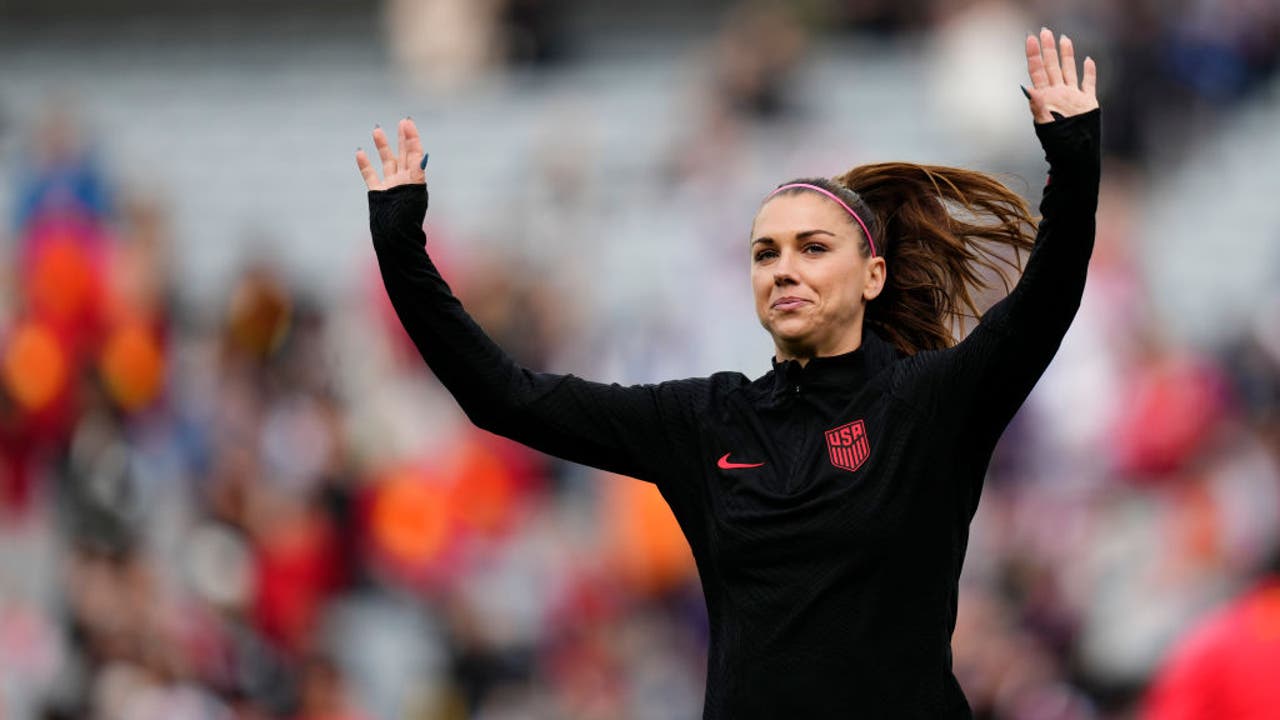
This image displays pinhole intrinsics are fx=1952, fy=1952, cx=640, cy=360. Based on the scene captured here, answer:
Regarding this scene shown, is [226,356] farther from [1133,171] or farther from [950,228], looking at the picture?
Answer: [950,228]

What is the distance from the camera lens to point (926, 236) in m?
3.64

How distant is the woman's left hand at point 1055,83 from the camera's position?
317 centimetres

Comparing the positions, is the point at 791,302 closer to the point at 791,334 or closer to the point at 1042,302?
the point at 791,334

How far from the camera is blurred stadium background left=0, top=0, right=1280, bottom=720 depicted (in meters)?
7.88

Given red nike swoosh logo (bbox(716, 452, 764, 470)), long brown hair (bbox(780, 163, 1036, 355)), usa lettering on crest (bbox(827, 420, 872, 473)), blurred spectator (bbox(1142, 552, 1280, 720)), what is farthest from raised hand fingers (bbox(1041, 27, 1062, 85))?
blurred spectator (bbox(1142, 552, 1280, 720))

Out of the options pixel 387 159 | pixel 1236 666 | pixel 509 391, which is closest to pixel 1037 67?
pixel 509 391

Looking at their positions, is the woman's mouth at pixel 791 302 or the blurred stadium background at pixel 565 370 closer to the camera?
the woman's mouth at pixel 791 302

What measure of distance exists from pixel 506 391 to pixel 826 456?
0.59m

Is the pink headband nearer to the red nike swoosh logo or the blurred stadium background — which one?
the red nike swoosh logo

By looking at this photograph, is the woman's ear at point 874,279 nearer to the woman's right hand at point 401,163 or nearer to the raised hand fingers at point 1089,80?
the raised hand fingers at point 1089,80

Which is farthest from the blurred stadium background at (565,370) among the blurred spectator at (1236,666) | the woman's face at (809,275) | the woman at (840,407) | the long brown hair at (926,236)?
the woman's face at (809,275)

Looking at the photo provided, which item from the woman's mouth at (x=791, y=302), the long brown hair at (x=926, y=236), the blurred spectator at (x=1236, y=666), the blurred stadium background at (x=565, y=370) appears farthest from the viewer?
the blurred stadium background at (x=565, y=370)

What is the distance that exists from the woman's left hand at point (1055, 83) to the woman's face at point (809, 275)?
41 cm

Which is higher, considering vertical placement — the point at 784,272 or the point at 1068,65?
the point at 1068,65
